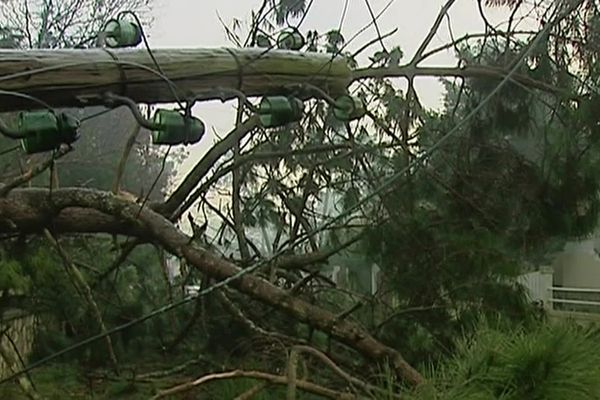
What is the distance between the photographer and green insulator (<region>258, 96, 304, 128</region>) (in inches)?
50.8

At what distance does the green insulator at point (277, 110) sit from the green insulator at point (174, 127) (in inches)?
6.3

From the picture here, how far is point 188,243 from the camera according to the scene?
5.77ft

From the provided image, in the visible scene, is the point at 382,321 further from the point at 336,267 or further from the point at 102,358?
the point at 102,358

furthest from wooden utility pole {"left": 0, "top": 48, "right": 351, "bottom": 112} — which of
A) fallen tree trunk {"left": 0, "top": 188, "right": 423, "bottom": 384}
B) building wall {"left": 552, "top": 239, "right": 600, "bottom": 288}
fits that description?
building wall {"left": 552, "top": 239, "right": 600, "bottom": 288}

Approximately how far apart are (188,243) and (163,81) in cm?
63

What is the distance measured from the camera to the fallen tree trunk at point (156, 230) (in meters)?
1.69

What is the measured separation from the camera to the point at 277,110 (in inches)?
50.8

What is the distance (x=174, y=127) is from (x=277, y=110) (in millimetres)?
219

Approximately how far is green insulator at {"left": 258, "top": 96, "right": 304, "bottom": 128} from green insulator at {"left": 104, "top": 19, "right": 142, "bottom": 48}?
0.23m

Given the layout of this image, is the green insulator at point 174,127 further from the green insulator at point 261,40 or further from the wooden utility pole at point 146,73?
the green insulator at point 261,40

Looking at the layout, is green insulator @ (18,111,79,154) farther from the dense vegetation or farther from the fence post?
the fence post

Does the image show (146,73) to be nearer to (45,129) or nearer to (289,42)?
(45,129)

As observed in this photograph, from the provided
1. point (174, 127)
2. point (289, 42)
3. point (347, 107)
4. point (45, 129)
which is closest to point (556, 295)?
point (347, 107)

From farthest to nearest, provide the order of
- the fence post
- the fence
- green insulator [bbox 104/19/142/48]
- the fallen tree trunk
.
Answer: the fence post
the fence
the fallen tree trunk
green insulator [bbox 104/19/142/48]
